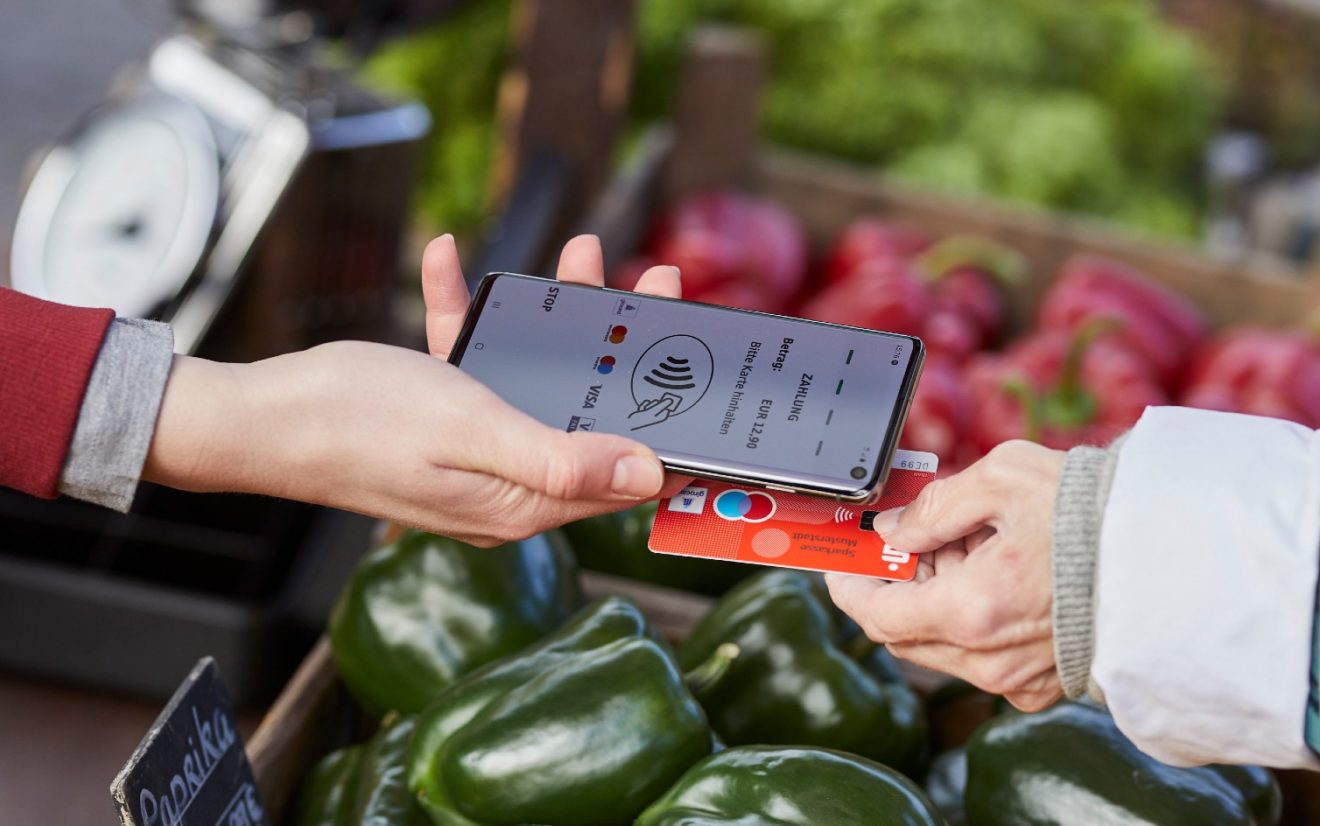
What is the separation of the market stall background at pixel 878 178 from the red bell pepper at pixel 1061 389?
0.01 meters

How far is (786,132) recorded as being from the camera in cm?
335

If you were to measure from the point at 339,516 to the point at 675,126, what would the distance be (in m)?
1.20

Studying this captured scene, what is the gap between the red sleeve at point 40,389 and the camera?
37.3 inches

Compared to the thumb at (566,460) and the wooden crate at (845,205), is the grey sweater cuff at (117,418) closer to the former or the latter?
the thumb at (566,460)

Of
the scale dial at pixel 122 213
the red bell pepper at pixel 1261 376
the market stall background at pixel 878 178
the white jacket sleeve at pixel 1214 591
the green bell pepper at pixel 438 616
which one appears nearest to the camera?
the white jacket sleeve at pixel 1214 591

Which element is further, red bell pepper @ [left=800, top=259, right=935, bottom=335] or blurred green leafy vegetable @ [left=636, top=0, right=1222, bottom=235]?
blurred green leafy vegetable @ [left=636, top=0, right=1222, bottom=235]

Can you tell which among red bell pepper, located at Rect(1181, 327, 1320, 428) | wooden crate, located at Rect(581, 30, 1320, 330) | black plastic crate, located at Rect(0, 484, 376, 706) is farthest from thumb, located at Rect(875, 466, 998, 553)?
wooden crate, located at Rect(581, 30, 1320, 330)

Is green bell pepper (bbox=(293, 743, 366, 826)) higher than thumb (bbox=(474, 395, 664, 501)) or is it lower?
lower

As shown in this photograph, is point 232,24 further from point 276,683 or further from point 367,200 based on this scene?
point 276,683

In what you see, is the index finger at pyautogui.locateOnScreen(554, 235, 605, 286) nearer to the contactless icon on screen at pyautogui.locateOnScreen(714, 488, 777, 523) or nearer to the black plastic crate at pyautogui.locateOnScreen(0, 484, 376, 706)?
the contactless icon on screen at pyautogui.locateOnScreen(714, 488, 777, 523)

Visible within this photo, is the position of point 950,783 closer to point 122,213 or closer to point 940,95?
point 122,213

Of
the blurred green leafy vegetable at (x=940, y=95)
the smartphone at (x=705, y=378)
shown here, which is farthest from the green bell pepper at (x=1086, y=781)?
the blurred green leafy vegetable at (x=940, y=95)

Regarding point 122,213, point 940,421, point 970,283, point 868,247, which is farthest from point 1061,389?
point 122,213

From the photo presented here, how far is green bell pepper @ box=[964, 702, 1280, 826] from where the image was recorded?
1.11 meters
